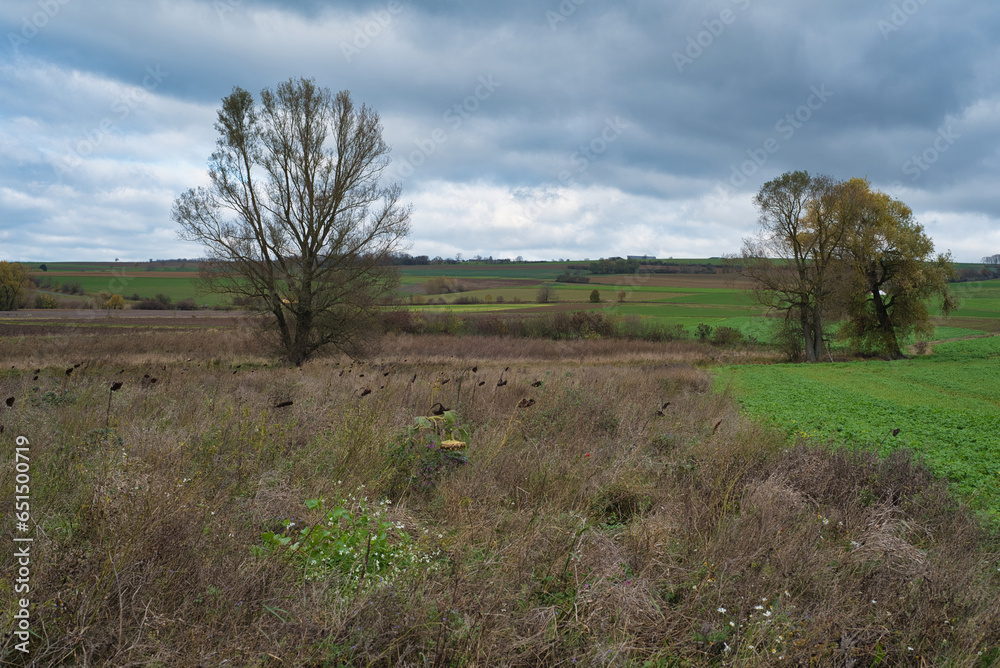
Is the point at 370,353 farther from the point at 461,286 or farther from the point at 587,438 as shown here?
the point at 461,286

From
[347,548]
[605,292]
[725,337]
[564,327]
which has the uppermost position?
[605,292]

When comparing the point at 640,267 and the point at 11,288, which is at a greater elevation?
the point at 640,267

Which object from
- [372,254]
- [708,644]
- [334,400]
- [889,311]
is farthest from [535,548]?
[889,311]

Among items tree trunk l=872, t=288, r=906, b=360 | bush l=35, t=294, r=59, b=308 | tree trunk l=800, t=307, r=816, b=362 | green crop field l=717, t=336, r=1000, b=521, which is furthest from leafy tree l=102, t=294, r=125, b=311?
tree trunk l=872, t=288, r=906, b=360

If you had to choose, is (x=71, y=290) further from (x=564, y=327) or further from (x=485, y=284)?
(x=564, y=327)

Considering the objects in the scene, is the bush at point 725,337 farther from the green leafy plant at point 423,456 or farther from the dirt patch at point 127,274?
the dirt patch at point 127,274

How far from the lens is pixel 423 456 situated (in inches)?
221

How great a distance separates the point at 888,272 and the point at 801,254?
21.8 feet

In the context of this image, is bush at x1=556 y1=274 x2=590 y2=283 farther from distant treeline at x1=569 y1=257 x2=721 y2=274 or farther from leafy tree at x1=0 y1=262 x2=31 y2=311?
leafy tree at x1=0 y1=262 x2=31 y2=311

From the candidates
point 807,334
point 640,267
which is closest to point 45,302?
point 807,334

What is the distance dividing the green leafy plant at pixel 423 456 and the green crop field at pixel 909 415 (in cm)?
558

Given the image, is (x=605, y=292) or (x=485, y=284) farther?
(x=485, y=284)

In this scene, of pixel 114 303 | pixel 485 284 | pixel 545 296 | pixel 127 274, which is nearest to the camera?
pixel 114 303

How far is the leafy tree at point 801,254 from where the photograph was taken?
36.1 m
